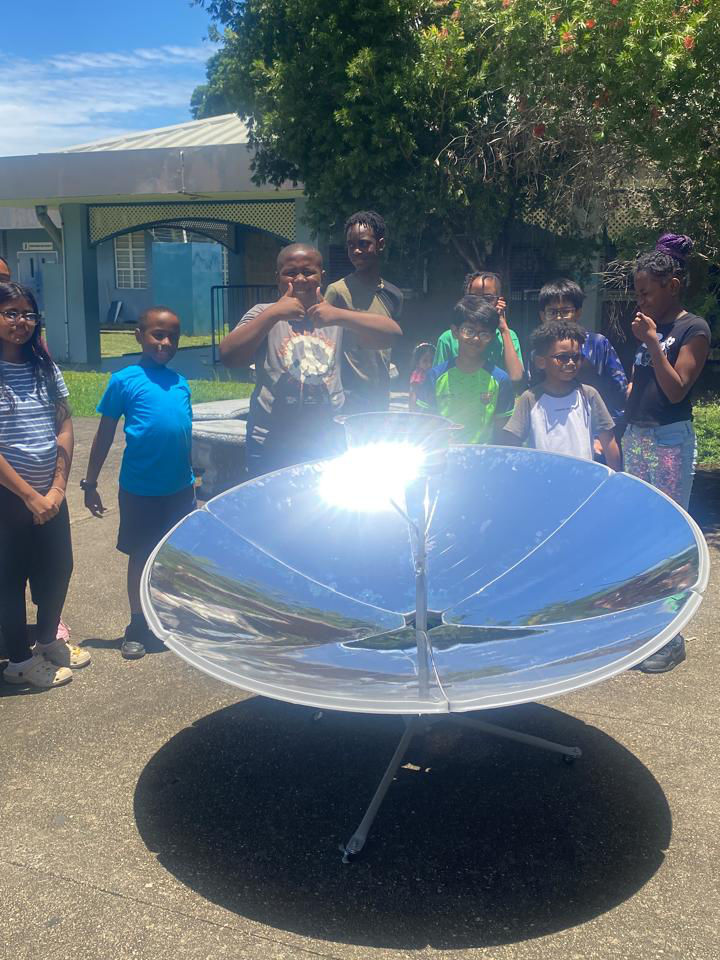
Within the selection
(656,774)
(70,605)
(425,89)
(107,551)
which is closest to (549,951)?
(656,774)

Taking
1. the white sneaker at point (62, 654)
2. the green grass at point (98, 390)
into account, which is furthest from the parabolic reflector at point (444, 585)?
the green grass at point (98, 390)

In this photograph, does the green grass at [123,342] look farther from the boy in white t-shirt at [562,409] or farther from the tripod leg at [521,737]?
the tripod leg at [521,737]

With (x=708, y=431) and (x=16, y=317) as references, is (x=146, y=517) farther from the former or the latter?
(x=708, y=431)

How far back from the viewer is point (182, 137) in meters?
17.3

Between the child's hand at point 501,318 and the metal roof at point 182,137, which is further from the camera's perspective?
the metal roof at point 182,137

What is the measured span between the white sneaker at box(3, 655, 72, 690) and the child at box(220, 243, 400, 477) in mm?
1249

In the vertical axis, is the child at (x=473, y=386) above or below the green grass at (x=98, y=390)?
above

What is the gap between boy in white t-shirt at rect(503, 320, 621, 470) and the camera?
4.25 meters

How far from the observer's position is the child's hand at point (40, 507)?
4.02 meters

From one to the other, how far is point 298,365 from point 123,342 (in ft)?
68.5

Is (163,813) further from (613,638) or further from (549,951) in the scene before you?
(613,638)

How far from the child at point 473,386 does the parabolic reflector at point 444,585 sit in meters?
0.59

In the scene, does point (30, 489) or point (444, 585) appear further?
point (30, 489)

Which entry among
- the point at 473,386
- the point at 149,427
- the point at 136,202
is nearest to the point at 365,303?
the point at 473,386
